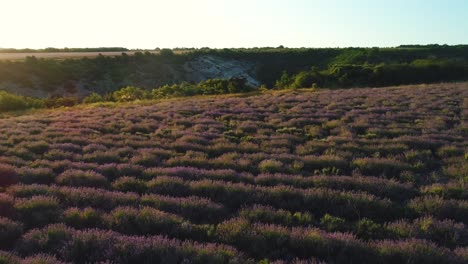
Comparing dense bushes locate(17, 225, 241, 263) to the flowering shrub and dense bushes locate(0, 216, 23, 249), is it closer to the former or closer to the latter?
dense bushes locate(0, 216, 23, 249)

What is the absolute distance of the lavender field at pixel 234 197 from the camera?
6.79 m

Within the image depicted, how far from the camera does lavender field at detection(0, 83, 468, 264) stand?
6.79 metres

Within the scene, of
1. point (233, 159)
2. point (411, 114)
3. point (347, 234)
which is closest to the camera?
point (347, 234)

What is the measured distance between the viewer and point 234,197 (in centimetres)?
966

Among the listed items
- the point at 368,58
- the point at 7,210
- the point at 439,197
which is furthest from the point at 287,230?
the point at 368,58

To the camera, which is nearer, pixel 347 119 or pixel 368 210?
pixel 368 210

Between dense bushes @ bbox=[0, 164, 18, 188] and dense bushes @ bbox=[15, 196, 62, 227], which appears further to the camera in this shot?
dense bushes @ bbox=[0, 164, 18, 188]

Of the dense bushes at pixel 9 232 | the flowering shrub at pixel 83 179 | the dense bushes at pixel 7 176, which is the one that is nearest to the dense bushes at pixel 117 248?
the dense bushes at pixel 9 232

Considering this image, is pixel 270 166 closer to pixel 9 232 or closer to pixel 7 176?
pixel 7 176

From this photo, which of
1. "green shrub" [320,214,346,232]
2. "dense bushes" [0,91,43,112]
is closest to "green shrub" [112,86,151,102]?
"dense bushes" [0,91,43,112]

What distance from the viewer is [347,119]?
909 inches

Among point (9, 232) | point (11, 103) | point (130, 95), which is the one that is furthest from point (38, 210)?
point (130, 95)

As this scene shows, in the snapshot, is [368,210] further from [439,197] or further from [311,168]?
[311,168]

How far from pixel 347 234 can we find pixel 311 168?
5.47 m
